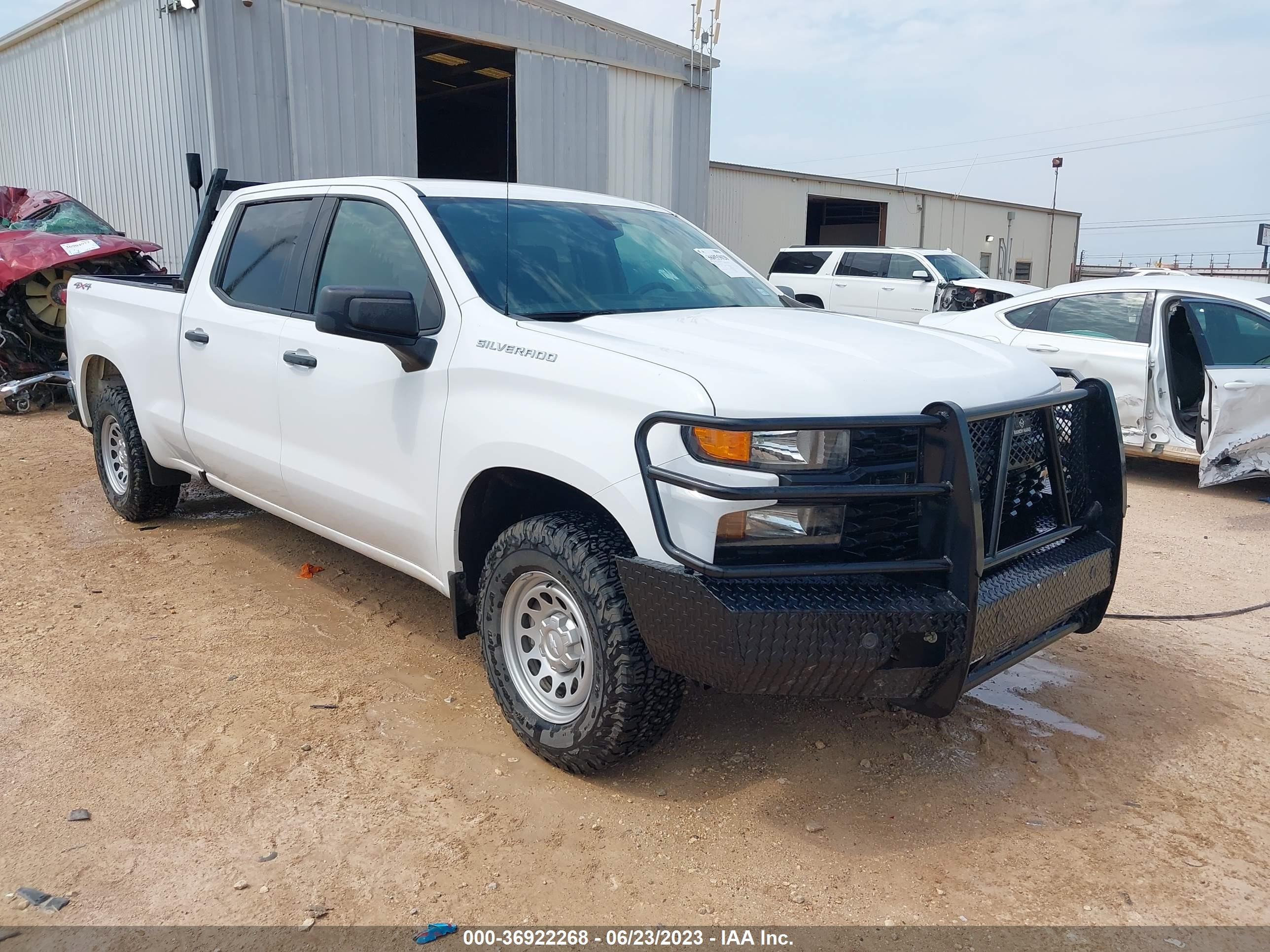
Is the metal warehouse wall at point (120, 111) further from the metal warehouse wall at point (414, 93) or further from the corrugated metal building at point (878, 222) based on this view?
the corrugated metal building at point (878, 222)

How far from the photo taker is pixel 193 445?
16.2 ft

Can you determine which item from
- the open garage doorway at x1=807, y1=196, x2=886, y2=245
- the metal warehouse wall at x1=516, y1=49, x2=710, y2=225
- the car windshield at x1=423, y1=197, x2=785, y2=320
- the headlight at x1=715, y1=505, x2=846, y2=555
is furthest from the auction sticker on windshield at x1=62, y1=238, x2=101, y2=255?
the open garage doorway at x1=807, y1=196, x2=886, y2=245

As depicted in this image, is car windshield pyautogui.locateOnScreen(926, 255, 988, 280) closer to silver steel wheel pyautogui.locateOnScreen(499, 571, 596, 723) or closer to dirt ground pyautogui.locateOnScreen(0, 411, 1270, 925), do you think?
dirt ground pyautogui.locateOnScreen(0, 411, 1270, 925)

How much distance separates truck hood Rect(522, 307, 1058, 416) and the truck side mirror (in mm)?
408

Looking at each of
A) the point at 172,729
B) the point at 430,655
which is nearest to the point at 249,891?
the point at 172,729

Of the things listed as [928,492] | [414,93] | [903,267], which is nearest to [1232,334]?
[928,492]

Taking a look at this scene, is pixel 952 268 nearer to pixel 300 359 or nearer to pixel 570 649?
pixel 300 359

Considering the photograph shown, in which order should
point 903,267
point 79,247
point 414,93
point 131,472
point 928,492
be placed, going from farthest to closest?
point 903,267, point 414,93, point 79,247, point 131,472, point 928,492

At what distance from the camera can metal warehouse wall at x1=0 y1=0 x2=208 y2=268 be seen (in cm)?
1112

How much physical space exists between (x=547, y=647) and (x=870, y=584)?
111cm

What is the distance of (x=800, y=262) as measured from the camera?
18.3 metres

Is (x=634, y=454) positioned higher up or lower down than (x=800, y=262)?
lower down

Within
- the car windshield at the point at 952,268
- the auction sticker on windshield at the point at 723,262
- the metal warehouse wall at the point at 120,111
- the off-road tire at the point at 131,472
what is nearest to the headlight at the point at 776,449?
the auction sticker on windshield at the point at 723,262

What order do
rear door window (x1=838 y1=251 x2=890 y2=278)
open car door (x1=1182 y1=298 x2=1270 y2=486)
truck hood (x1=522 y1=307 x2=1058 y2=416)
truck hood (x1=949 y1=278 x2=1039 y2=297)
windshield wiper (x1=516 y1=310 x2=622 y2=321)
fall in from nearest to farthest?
truck hood (x1=522 y1=307 x2=1058 y2=416)
windshield wiper (x1=516 y1=310 x2=622 y2=321)
open car door (x1=1182 y1=298 x2=1270 y2=486)
truck hood (x1=949 y1=278 x2=1039 y2=297)
rear door window (x1=838 y1=251 x2=890 y2=278)
